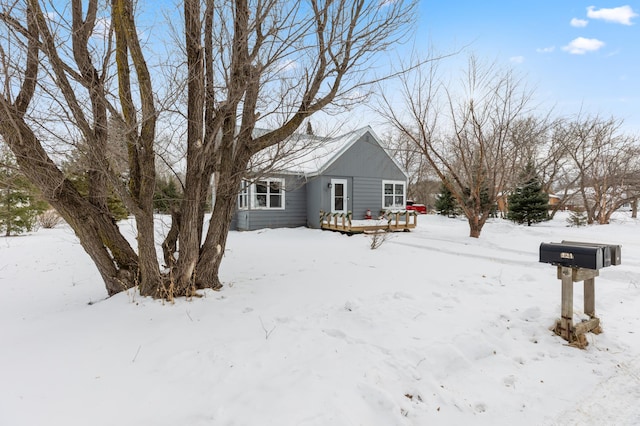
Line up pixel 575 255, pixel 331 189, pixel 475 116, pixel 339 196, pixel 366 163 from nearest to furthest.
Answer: pixel 575 255
pixel 475 116
pixel 331 189
pixel 339 196
pixel 366 163

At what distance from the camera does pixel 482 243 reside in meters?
9.38

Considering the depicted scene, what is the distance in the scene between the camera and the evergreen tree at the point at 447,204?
76.8 ft

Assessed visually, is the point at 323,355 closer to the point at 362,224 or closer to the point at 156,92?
the point at 156,92

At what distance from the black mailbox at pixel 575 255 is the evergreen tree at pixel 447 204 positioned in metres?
21.6

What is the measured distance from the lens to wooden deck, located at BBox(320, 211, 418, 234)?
11.8 m

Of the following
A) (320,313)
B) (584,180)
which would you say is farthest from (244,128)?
(584,180)

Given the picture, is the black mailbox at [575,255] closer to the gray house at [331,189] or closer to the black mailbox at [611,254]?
the black mailbox at [611,254]

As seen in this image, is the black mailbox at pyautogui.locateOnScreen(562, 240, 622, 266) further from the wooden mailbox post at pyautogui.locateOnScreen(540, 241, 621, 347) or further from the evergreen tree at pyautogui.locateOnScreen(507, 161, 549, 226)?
the evergreen tree at pyautogui.locateOnScreen(507, 161, 549, 226)

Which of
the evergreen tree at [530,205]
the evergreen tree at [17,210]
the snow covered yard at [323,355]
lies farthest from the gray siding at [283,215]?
the evergreen tree at [530,205]

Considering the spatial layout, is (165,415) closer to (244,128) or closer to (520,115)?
(244,128)

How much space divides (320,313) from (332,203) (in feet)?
32.5

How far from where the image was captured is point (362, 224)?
12.5 m

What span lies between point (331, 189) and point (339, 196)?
0.57 meters

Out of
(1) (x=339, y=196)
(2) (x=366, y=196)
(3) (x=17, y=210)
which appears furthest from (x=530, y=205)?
(3) (x=17, y=210)
